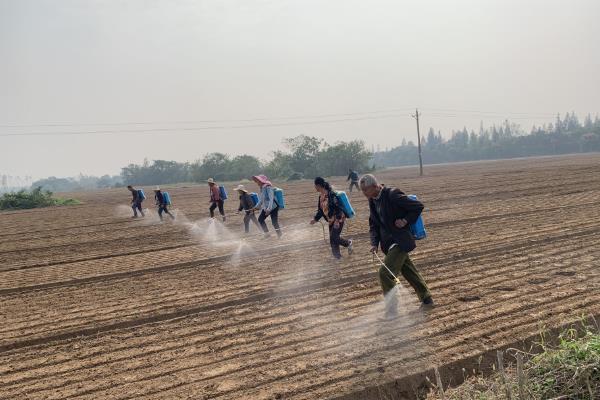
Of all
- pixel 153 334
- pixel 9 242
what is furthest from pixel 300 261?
pixel 9 242

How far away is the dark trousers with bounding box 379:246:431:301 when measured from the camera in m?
6.24

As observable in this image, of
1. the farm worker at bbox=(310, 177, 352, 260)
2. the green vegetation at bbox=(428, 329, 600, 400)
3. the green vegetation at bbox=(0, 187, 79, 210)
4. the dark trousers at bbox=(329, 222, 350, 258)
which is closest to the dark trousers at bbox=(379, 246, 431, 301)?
the green vegetation at bbox=(428, 329, 600, 400)

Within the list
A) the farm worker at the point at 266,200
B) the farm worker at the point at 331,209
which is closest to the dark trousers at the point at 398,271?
the farm worker at the point at 331,209

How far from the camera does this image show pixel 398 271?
6281 millimetres

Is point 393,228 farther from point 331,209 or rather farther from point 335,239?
point 335,239

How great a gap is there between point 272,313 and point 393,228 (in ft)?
6.81

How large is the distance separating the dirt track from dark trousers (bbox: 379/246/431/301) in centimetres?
32

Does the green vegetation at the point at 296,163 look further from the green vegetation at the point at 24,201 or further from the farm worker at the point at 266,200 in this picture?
the farm worker at the point at 266,200

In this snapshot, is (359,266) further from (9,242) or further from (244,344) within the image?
(9,242)

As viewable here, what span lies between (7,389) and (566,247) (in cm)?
915

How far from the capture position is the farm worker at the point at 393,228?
6.04 metres

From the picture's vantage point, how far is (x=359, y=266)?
365 inches

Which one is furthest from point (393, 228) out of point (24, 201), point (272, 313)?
point (24, 201)

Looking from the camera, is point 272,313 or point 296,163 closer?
point 272,313
